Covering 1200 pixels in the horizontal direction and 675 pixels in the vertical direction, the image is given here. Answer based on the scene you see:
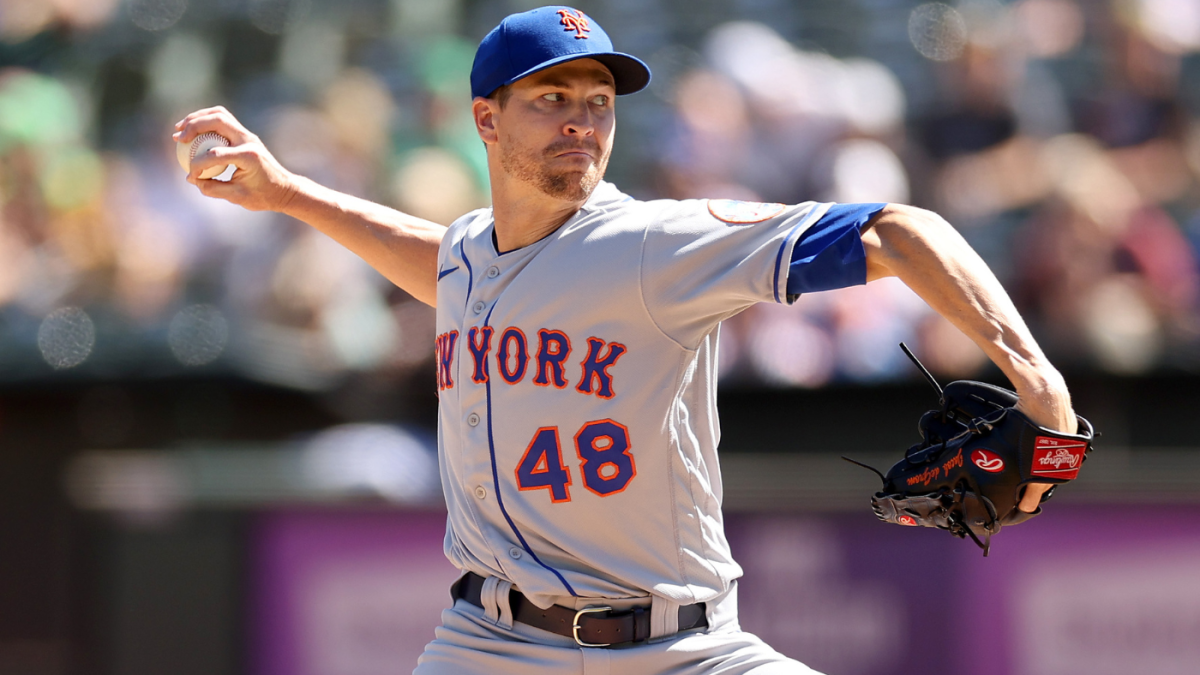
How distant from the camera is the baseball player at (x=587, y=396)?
2.75m

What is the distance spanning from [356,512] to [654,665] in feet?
10.9

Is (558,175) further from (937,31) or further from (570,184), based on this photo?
(937,31)

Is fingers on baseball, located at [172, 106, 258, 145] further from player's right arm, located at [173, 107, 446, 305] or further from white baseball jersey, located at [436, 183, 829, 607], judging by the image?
white baseball jersey, located at [436, 183, 829, 607]

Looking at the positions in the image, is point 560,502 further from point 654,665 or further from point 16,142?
point 16,142

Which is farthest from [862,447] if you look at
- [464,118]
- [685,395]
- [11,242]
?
[11,242]

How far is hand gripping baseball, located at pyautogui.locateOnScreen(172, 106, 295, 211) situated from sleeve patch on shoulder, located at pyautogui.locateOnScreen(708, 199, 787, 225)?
1.18m

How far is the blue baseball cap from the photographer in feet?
9.45

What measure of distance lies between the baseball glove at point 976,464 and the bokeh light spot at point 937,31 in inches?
217

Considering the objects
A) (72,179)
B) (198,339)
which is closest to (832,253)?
(198,339)

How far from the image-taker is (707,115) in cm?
743

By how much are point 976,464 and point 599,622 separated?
2.71 ft

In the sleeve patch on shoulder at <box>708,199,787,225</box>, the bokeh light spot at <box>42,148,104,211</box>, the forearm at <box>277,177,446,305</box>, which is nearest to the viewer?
the sleeve patch on shoulder at <box>708,199,787,225</box>

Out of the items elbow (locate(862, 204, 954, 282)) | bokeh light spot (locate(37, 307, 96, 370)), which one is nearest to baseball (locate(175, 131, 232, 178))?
elbow (locate(862, 204, 954, 282))

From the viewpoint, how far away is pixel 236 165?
327 cm
